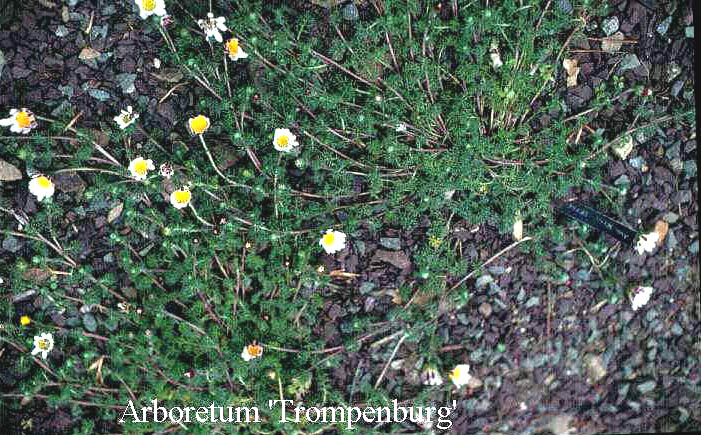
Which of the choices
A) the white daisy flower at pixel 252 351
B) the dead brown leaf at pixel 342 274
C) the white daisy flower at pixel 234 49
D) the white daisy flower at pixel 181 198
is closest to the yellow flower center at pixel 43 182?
the white daisy flower at pixel 181 198

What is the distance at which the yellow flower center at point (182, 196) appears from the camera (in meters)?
2.04

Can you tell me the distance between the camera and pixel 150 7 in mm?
2006

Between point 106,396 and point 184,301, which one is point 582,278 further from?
point 106,396

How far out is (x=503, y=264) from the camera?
2279 millimetres

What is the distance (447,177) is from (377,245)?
0.33m

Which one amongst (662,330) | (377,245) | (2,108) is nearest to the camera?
(2,108)

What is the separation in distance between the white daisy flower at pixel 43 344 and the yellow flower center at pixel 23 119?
0.68m

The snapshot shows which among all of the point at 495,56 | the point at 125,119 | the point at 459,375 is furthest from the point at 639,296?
the point at 125,119

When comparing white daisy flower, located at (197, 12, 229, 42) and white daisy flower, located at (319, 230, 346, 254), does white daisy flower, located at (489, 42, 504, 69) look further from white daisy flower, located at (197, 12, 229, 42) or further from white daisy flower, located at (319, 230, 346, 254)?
white daisy flower, located at (197, 12, 229, 42)

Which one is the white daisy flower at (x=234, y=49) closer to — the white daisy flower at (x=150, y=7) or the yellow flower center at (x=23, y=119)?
the white daisy flower at (x=150, y=7)

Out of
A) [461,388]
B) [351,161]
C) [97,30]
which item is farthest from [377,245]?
[97,30]

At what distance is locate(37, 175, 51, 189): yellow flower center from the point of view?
202 cm

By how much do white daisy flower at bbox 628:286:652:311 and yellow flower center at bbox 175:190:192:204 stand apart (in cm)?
162

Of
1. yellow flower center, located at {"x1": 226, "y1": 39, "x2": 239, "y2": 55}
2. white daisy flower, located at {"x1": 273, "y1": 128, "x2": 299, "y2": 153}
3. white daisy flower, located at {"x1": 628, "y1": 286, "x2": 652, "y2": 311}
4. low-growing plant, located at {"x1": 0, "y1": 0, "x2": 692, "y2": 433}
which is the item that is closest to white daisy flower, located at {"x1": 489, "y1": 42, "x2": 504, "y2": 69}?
low-growing plant, located at {"x1": 0, "y1": 0, "x2": 692, "y2": 433}
